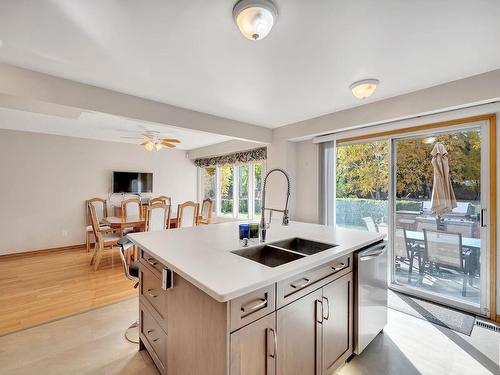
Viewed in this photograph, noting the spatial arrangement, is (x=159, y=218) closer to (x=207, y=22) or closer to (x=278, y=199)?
(x=278, y=199)

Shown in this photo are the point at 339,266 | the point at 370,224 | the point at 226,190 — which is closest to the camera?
the point at 339,266

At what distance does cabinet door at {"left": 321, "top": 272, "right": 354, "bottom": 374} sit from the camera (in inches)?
57.5

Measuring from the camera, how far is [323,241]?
1.83 metres

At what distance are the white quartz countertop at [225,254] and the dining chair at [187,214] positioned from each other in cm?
221

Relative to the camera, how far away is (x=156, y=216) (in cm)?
391

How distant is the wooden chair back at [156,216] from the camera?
12.6ft

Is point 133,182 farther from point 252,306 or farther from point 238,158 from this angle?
point 252,306

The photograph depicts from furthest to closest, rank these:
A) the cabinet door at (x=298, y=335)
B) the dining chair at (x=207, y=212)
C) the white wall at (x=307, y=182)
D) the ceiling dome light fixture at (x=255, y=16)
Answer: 1. the dining chair at (x=207, y=212)
2. the white wall at (x=307, y=182)
3. the ceiling dome light fixture at (x=255, y=16)
4. the cabinet door at (x=298, y=335)

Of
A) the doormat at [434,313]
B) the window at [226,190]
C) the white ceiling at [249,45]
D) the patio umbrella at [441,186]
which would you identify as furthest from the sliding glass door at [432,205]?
the window at [226,190]

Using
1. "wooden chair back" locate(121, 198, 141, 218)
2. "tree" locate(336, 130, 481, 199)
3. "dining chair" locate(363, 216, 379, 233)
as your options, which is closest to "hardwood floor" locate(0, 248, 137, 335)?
"wooden chair back" locate(121, 198, 141, 218)

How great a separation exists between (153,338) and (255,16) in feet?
7.07

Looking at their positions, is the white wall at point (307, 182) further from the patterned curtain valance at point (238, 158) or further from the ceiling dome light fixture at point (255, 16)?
the ceiling dome light fixture at point (255, 16)

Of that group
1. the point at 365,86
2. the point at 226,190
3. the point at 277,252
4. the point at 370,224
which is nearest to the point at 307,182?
the point at 370,224

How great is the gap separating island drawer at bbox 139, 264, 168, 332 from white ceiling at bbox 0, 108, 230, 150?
209 centimetres
